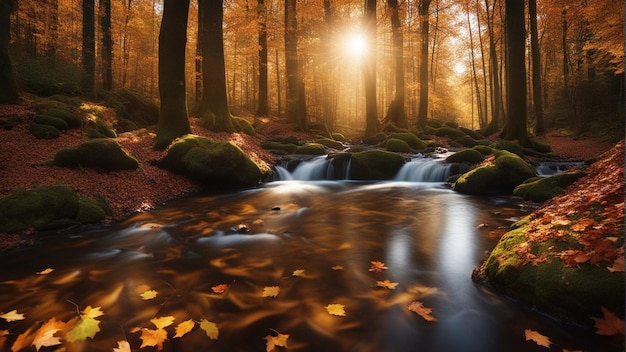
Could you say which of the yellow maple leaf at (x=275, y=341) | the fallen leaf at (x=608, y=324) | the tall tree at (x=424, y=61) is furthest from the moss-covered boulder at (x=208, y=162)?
the tall tree at (x=424, y=61)

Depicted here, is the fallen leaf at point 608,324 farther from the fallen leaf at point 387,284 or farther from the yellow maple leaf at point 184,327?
the yellow maple leaf at point 184,327

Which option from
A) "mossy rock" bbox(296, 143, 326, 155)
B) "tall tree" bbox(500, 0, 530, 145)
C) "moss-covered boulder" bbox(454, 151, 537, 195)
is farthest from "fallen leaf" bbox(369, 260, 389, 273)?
"tall tree" bbox(500, 0, 530, 145)

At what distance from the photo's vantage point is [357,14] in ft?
104

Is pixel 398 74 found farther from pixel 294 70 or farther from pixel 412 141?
pixel 412 141

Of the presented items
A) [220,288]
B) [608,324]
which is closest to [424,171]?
[608,324]

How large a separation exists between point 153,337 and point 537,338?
3207mm

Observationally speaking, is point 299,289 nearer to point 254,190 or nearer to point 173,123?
point 254,190

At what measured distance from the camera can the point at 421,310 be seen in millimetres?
3322

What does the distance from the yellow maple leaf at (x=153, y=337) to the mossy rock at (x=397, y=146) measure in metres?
13.9

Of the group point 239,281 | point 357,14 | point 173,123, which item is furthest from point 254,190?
point 357,14

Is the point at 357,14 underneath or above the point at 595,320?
above

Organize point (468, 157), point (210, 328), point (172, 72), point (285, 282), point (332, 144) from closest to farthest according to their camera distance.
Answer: point (210, 328)
point (285, 282)
point (172, 72)
point (468, 157)
point (332, 144)

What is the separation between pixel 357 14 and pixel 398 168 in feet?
80.0

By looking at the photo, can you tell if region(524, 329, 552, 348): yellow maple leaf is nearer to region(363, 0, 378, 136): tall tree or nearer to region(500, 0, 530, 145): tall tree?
region(500, 0, 530, 145): tall tree
